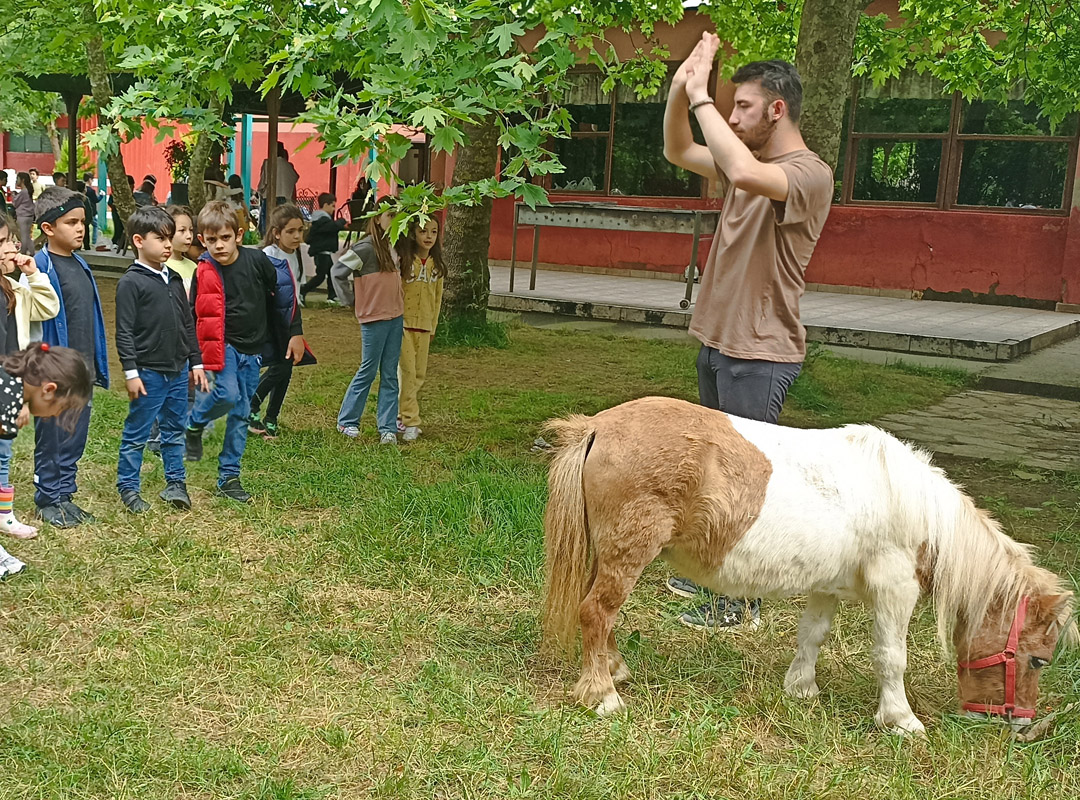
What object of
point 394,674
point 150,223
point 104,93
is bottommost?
point 394,674

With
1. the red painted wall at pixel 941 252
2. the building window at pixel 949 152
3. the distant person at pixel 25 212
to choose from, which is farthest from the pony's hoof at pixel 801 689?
the distant person at pixel 25 212

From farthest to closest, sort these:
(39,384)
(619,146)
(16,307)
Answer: (619,146) → (16,307) → (39,384)

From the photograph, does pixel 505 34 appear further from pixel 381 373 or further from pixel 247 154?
pixel 247 154

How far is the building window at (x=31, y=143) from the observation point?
42406mm

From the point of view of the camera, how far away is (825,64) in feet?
25.0

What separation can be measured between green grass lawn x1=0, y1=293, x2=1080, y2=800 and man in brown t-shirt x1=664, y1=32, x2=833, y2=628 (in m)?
1.07

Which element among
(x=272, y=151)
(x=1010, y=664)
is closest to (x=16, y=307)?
(x=1010, y=664)

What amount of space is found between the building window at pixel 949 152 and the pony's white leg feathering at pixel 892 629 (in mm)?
12669

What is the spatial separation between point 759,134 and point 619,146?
14.7m

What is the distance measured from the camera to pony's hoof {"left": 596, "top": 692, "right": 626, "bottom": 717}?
3.43 meters

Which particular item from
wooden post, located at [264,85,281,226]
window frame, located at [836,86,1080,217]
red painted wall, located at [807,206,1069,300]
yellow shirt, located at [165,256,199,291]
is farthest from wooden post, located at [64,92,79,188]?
yellow shirt, located at [165,256,199,291]

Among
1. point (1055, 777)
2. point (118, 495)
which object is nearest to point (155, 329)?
point (118, 495)

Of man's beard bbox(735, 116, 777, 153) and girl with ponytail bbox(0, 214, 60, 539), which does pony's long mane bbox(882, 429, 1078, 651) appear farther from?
girl with ponytail bbox(0, 214, 60, 539)

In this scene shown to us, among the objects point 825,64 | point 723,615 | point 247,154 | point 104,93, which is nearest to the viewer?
point 723,615
